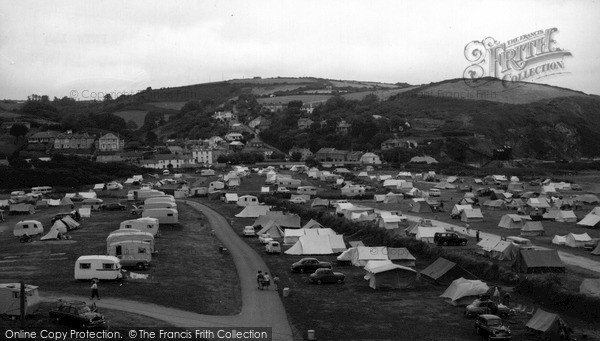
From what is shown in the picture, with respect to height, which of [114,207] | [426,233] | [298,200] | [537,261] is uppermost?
[537,261]

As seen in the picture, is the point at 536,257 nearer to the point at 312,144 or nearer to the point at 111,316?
the point at 111,316

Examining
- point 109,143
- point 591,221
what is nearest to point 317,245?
point 591,221

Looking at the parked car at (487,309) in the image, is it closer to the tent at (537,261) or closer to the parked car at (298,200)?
the tent at (537,261)

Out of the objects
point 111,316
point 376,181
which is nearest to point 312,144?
point 376,181

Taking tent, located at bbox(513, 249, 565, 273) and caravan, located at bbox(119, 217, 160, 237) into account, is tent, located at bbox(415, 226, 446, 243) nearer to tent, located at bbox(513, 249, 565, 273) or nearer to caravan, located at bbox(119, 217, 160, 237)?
tent, located at bbox(513, 249, 565, 273)

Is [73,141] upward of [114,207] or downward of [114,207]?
upward

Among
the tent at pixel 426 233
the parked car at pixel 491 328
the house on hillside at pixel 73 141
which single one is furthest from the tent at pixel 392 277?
the house on hillside at pixel 73 141

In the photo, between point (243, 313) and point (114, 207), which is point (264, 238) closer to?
point (243, 313)
